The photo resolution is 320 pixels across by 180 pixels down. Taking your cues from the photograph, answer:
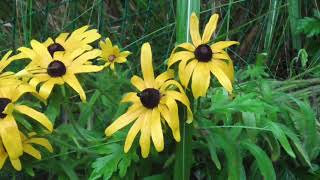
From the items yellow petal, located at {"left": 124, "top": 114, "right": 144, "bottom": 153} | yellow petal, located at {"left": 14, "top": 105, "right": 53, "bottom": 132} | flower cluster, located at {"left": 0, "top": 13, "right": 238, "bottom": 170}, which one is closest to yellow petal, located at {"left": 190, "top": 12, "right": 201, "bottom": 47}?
flower cluster, located at {"left": 0, "top": 13, "right": 238, "bottom": 170}

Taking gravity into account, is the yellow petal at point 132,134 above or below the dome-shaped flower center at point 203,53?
below

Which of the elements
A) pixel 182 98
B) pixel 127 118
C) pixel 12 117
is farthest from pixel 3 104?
pixel 182 98

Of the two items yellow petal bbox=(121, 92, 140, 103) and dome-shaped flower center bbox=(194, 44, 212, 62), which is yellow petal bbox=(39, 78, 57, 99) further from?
dome-shaped flower center bbox=(194, 44, 212, 62)

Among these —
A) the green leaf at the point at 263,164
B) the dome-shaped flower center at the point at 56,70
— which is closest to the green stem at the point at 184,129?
the green leaf at the point at 263,164

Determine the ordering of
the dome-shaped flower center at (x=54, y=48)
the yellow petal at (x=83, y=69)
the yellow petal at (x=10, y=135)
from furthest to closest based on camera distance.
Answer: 1. the dome-shaped flower center at (x=54, y=48)
2. the yellow petal at (x=83, y=69)
3. the yellow petal at (x=10, y=135)

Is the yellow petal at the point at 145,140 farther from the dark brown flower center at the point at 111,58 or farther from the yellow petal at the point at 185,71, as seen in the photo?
the dark brown flower center at the point at 111,58

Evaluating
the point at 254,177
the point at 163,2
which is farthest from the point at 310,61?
the point at 254,177

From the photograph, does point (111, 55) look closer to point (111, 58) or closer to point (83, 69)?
point (111, 58)
